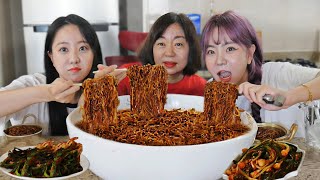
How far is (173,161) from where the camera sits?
0.68 m

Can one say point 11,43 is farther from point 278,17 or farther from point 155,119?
point 278,17

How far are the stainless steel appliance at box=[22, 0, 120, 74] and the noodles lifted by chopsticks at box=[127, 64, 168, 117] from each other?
1.88 feet

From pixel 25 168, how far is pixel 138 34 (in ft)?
3.29

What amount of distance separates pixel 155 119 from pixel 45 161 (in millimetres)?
302

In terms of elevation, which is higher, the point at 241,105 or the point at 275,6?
the point at 275,6

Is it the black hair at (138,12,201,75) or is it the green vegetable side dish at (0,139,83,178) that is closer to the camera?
the green vegetable side dish at (0,139,83,178)

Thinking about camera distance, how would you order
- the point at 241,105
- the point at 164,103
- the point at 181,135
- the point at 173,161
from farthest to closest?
the point at 241,105 → the point at 164,103 → the point at 181,135 → the point at 173,161

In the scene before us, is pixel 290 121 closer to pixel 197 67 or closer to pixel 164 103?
pixel 197 67

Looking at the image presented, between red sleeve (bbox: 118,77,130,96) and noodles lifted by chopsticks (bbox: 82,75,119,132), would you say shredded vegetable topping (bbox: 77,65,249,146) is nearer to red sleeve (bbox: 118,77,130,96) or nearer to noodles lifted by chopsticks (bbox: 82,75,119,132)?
noodles lifted by chopsticks (bbox: 82,75,119,132)

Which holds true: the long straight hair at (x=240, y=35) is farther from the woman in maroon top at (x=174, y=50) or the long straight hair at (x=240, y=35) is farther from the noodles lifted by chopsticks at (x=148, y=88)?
the noodles lifted by chopsticks at (x=148, y=88)

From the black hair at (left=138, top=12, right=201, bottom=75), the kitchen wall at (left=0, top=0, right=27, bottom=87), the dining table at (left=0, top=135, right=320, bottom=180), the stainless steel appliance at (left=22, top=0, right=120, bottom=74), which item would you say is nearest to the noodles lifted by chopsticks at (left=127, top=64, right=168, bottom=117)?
the dining table at (left=0, top=135, right=320, bottom=180)

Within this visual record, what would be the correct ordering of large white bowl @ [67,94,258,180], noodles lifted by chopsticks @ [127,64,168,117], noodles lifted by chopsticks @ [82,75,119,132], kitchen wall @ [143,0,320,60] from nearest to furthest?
1. large white bowl @ [67,94,258,180]
2. noodles lifted by chopsticks @ [82,75,119,132]
3. noodles lifted by chopsticks @ [127,64,168,117]
4. kitchen wall @ [143,0,320,60]

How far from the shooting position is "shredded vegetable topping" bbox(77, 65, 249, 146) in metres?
0.81

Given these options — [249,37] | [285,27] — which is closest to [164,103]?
[249,37]
